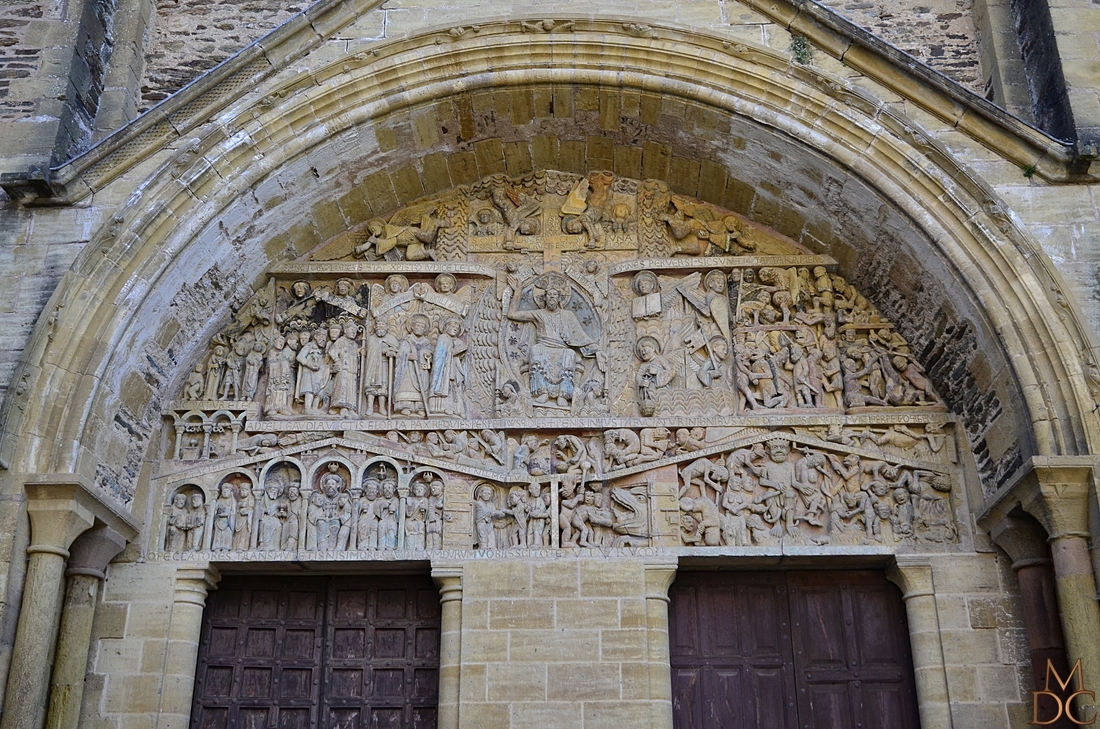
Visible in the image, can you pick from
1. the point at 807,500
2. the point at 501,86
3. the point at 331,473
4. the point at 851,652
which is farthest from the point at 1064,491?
the point at 331,473

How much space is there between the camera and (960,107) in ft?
23.1

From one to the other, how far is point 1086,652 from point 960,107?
11.0 ft

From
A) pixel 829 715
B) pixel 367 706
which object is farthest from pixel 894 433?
pixel 367 706

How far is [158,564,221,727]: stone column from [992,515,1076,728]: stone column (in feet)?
16.1

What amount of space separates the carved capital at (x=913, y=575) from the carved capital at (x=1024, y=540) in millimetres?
506

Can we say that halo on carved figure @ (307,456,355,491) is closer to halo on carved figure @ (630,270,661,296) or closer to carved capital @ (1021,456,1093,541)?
halo on carved figure @ (630,270,661,296)

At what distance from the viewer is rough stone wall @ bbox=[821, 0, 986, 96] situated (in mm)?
8180

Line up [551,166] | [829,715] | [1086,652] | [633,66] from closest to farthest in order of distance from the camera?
[1086,652]
[829,715]
[633,66]
[551,166]

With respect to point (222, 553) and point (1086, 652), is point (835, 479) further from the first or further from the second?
point (222, 553)

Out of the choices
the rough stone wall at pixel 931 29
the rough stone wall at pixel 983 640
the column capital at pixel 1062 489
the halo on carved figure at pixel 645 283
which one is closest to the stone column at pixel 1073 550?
the column capital at pixel 1062 489

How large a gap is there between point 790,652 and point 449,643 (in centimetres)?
216

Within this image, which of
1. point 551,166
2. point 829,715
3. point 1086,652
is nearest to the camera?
point 1086,652

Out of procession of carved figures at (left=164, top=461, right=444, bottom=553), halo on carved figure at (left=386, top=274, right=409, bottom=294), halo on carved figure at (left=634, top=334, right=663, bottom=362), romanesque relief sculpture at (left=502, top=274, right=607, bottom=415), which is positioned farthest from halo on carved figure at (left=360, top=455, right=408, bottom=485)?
halo on carved figure at (left=634, top=334, right=663, bottom=362)

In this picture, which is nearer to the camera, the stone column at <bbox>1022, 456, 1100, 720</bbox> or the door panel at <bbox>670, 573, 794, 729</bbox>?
the stone column at <bbox>1022, 456, 1100, 720</bbox>
